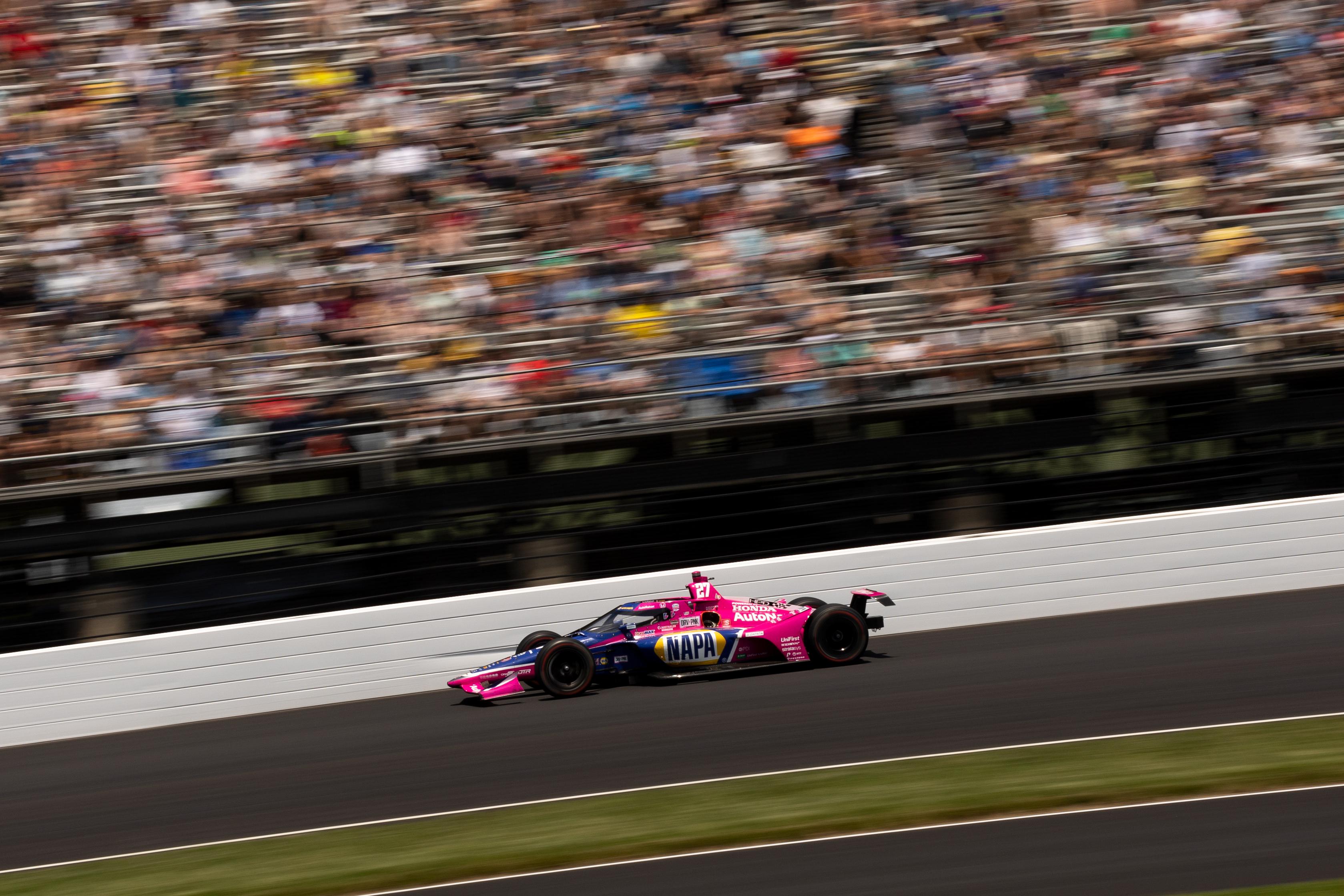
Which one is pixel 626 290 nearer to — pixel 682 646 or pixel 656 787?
pixel 682 646

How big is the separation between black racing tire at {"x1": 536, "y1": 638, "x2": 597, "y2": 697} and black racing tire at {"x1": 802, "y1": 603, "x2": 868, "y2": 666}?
1469 mm

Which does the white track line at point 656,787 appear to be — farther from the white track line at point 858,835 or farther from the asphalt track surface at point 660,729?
the white track line at point 858,835

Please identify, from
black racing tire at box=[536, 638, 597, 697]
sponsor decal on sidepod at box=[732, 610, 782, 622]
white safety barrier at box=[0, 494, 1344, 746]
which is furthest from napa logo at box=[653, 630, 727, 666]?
white safety barrier at box=[0, 494, 1344, 746]

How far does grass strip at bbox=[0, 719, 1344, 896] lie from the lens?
643cm

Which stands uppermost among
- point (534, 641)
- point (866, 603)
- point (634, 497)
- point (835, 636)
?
point (634, 497)

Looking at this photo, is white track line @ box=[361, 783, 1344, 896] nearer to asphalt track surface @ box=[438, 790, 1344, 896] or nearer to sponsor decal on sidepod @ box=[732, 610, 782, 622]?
asphalt track surface @ box=[438, 790, 1344, 896]

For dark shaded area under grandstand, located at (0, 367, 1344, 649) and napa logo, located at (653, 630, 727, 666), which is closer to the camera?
napa logo, located at (653, 630, 727, 666)

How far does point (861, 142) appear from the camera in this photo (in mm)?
13180

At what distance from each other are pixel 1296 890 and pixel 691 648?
16.9 ft

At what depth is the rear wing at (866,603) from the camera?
10.1m

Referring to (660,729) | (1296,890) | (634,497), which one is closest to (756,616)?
(660,729)

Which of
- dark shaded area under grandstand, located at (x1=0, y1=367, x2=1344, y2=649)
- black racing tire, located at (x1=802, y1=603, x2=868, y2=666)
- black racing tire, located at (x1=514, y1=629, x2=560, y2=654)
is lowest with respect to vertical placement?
black racing tire, located at (x1=802, y1=603, x2=868, y2=666)

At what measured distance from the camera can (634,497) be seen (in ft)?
37.2

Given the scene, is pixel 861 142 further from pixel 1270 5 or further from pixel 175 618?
pixel 175 618
